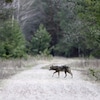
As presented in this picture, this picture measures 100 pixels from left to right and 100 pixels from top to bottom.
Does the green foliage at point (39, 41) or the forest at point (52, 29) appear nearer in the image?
the forest at point (52, 29)

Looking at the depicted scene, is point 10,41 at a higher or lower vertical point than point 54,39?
higher

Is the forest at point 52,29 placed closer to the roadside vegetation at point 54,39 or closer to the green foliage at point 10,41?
the roadside vegetation at point 54,39

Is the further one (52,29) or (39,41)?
(52,29)

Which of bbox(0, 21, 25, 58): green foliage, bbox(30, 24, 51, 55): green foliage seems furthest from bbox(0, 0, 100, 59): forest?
bbox(0, 21, 25, 58): green foliage

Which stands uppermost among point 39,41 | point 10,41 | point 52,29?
point 52,29

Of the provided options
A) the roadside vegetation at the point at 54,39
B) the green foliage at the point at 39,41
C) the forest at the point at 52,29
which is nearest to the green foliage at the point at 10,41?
the roadside vegetation at the point at 54,39

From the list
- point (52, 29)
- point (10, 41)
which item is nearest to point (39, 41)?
point (52, 29)

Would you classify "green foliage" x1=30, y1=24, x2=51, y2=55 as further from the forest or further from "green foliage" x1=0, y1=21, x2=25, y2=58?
"green foliage" x1=0, y1=21, x2=25, y2=58

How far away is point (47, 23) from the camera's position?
7238cm

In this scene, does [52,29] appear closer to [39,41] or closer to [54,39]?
[54,39]

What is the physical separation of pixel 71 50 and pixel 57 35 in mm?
6742

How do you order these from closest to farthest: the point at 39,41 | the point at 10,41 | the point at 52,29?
the point at 10,41, the point at 39,41, the point at 52,29

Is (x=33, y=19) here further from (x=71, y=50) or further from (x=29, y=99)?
(x=29, y=99)

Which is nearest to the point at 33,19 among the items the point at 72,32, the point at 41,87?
the point at 72,32
